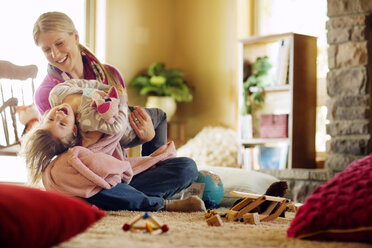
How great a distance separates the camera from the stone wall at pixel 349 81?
10.5ft

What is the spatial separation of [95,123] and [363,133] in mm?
1934

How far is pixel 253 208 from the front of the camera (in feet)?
6.08

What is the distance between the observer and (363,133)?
3.21 meters

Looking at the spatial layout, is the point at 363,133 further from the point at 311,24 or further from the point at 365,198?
the point at 365,198

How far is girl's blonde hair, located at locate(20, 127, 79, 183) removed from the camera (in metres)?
1.92

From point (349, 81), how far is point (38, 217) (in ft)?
8.72

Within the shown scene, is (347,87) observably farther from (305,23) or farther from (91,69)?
(91,69)

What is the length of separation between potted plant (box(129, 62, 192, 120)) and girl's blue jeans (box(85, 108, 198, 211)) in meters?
2.04

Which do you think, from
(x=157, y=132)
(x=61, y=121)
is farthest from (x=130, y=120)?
(x=61, y=121)

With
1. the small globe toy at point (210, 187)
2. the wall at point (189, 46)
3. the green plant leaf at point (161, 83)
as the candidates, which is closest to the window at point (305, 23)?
the wall at point (189, 46)

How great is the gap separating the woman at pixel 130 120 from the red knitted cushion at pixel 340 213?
83 centimetres

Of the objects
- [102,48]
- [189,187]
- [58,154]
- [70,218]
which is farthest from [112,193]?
[102,48]

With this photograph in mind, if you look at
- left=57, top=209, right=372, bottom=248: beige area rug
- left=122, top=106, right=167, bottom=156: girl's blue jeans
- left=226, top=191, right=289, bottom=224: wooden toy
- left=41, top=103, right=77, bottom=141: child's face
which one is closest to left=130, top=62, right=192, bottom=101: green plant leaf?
left=122, top=106, right=167, bottom=156: girl's blue jeans

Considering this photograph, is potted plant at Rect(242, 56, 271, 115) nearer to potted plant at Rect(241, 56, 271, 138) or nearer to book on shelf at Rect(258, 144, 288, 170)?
potted plant at Rect(241, 56, 271, 138)
